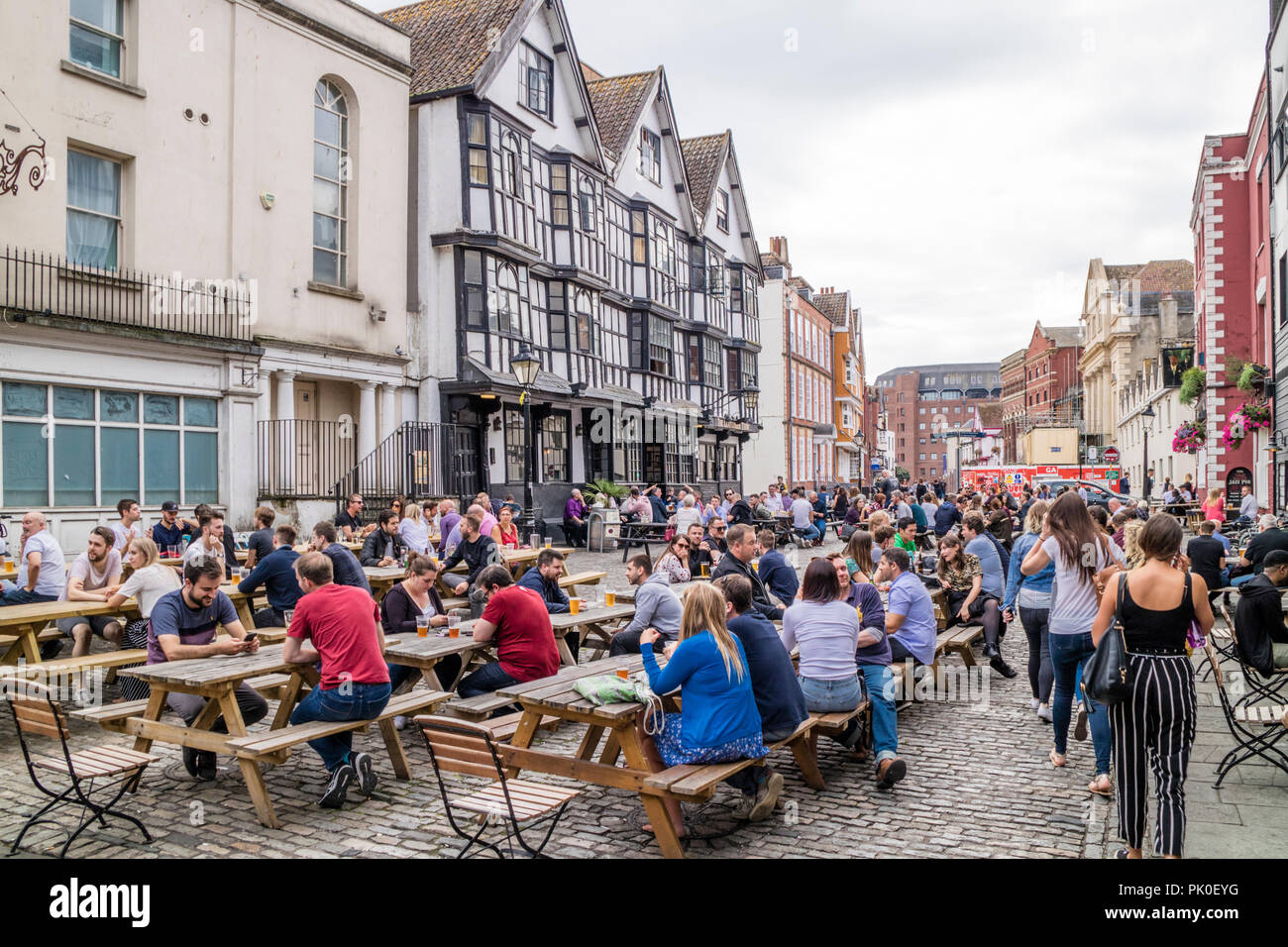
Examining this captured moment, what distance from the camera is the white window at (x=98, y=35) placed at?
1652 cm

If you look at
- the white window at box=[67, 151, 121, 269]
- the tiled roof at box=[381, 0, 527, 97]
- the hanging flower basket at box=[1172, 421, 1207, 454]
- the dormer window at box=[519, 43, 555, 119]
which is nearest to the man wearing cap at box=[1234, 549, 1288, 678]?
the white window at box=[67, 151, 121, 269]

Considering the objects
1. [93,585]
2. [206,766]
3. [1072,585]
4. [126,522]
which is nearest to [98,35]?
[126,522]

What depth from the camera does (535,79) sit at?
1062 inches

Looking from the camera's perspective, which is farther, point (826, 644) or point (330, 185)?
point (330, 185)

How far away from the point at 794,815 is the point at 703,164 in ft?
125

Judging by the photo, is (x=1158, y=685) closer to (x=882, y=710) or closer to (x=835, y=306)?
(x=882, y=710)

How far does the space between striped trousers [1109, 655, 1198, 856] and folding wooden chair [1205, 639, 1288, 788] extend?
1305 mm

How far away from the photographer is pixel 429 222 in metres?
24.0

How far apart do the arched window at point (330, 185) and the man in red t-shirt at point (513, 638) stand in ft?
52.8

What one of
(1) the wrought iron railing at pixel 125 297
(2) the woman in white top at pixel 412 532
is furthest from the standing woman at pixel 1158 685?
(1) the wrought iron railing at pixel 125 297

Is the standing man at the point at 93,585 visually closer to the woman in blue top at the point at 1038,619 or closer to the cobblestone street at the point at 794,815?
the cobblestone street at the point at 794,815

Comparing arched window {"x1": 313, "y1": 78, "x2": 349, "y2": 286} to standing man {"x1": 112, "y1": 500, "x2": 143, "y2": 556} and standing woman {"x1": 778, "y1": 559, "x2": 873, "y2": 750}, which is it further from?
standing woman {"x1": 778, "y1": 559, "x2": 873, "y2": 750}

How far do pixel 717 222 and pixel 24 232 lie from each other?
29346 millimetres
